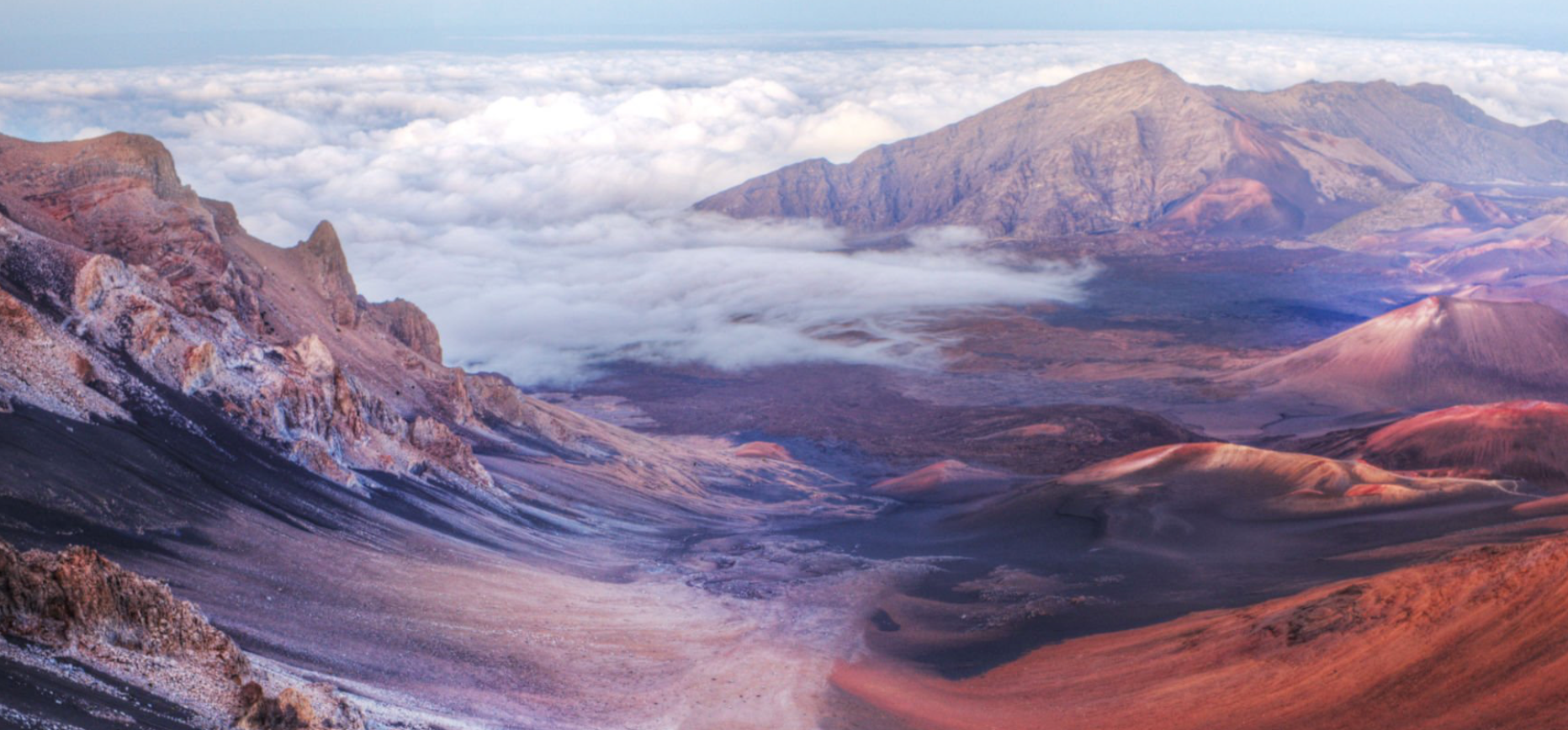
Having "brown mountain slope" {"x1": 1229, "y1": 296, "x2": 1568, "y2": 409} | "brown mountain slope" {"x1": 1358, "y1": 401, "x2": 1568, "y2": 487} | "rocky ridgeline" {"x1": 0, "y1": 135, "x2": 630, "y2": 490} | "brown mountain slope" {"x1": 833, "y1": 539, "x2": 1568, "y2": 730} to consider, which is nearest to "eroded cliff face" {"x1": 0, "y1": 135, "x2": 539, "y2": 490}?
"rocky ridgeline" {"x1": 0, "y1": 135, "x2": 630, "y2": 490}

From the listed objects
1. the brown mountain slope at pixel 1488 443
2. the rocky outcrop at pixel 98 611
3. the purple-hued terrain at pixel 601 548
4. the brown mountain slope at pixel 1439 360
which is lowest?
the brown mountain slope at pixel 1439 360

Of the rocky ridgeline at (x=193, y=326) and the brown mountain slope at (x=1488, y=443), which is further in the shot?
the brown mountain slope at (x=1488, y=443)

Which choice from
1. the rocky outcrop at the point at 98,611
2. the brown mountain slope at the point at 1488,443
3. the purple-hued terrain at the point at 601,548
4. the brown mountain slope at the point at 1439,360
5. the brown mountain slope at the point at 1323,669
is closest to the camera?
the rocky outcrop at the point at 98,611

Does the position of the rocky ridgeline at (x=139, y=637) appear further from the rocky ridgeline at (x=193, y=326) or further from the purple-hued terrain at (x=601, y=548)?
the rocky ridgeline at (x=193, y=326)

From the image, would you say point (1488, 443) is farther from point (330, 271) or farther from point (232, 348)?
point (232, 348)

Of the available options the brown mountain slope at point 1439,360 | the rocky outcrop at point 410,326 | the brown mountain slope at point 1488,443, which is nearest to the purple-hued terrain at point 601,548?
the brown mountain slope at point 1488,443

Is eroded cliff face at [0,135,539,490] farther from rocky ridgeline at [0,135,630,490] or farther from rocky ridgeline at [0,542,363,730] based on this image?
rocky ridgeline at [0,542,363,730]

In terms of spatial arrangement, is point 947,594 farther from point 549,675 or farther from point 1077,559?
point 549,675
